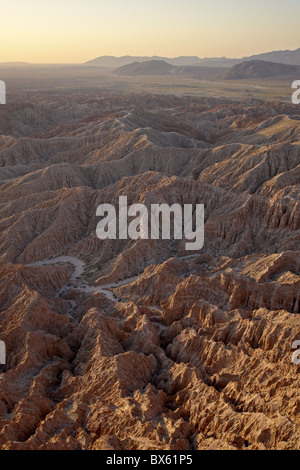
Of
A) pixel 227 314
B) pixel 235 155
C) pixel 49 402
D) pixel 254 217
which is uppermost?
pixel 235 155

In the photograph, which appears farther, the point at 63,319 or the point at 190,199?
the point at 190,199

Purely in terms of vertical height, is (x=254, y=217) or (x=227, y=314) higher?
(x=254, y=217)

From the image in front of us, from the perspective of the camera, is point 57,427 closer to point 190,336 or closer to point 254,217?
point 190,336

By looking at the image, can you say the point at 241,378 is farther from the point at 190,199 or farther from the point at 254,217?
the point at 190,199

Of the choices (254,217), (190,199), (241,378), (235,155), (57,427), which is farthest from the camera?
(235,155)
